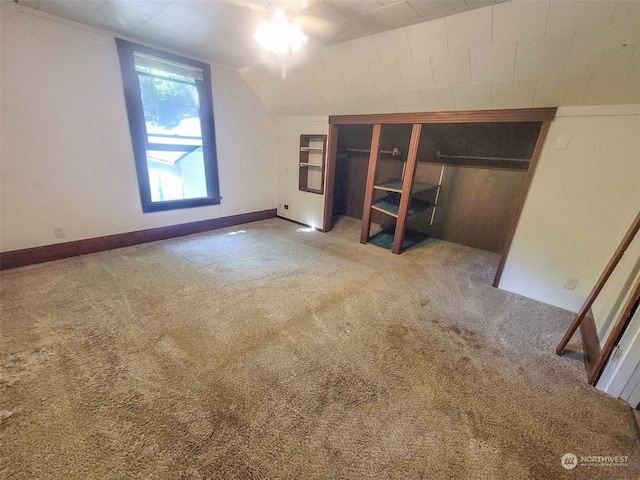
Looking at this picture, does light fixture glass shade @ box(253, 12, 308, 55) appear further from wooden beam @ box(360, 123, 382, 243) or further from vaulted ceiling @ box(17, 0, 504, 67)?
wooden beam @ box(360, 123, 382, 243)

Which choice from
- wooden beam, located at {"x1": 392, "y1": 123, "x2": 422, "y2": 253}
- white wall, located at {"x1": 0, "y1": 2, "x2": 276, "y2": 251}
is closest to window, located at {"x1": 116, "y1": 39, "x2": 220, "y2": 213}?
white wall, located at {"x1": 0, "y1": 2, "x2": 276, "y2": 251}

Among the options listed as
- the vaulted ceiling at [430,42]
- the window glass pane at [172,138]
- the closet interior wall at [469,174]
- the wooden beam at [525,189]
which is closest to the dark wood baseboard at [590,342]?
the wooden beam at [525,189]

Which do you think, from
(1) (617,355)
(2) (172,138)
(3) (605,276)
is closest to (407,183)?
(3) (605,276)

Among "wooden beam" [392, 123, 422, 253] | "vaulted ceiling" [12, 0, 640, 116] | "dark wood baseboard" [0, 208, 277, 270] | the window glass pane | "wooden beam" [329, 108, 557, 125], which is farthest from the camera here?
the window glass pane

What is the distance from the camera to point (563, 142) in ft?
7.11

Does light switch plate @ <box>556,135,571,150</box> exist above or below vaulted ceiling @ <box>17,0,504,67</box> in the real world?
below

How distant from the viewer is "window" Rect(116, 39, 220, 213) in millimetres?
2971

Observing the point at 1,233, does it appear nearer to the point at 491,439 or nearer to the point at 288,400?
the point at 288,400

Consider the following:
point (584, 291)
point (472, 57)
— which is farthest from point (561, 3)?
point (584, 291)

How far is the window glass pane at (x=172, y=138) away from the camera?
3201mm

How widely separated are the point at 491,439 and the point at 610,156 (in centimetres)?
233

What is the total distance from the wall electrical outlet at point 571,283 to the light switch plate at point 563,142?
118 centimetres

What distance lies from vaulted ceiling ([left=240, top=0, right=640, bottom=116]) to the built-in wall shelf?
109 centimetres

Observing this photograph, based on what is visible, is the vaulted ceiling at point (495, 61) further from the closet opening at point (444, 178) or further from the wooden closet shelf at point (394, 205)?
the wooden closet shelf at point (394, 205)
